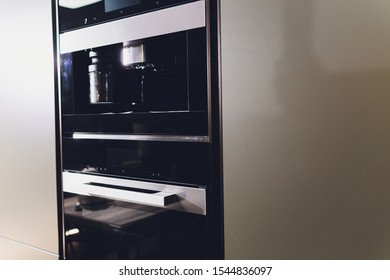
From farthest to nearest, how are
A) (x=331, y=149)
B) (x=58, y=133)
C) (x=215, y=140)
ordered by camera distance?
(x=58, y=133), (x=215, y=140), (x=331, y=149)

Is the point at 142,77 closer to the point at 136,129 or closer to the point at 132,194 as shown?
the point at 136,129

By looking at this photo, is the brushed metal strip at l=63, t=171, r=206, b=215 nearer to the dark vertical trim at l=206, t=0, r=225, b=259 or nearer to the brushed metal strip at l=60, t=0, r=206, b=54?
the dark vertical trim at l=206, t=0, r=225, b=259

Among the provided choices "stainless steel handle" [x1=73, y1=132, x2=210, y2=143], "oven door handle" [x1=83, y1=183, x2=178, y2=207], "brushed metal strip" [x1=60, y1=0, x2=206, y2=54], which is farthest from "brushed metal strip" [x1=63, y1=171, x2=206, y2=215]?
"brushed metal strip" [x1=60, y1=0, x2=206, y2=54]

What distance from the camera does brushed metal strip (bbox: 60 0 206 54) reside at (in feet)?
2.87

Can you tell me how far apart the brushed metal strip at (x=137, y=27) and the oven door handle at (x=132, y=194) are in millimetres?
437

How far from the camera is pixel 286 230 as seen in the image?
78 cm

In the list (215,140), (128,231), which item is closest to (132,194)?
(128,231)

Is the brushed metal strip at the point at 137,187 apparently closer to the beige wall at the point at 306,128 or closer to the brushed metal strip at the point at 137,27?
the beige wall at the point at 306,128

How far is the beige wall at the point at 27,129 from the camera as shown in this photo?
1.21m

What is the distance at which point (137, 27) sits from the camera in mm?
980

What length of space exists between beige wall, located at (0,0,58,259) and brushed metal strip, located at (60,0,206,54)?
0.40 ft

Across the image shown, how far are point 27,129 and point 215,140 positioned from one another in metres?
0.76

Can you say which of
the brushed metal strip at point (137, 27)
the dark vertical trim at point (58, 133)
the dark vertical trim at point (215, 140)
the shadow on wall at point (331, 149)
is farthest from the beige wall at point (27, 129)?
the shadow on wall at point (331, 149)
